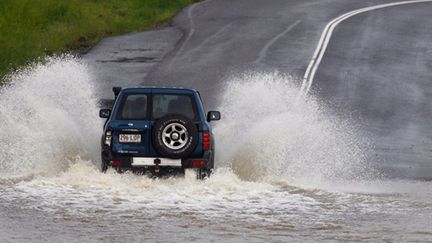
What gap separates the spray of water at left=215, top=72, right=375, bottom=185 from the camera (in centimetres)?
2112

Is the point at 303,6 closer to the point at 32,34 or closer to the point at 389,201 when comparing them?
the point at 32,34

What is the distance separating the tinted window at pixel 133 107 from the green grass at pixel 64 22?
1199 cm

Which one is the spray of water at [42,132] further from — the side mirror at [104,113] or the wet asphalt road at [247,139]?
the side mirror at [104,113]

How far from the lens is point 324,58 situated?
117 feet

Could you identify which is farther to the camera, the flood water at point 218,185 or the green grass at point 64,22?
the green grass at point 64,22

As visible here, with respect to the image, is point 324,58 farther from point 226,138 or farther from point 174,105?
point 174,105

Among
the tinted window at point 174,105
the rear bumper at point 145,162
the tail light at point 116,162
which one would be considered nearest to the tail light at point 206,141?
the rear bumper at point 145,162

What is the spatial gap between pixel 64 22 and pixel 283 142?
17.8 metres

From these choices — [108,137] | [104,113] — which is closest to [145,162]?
[108,137]

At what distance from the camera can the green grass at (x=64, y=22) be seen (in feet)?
109

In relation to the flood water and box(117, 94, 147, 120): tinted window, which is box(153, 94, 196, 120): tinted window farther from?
the flood water

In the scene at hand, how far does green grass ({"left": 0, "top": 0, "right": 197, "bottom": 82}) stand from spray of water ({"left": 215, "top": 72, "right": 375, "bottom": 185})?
7.64 meters

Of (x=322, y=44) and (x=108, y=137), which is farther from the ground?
(x=322, y=44)

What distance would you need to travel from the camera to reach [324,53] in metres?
36.4
